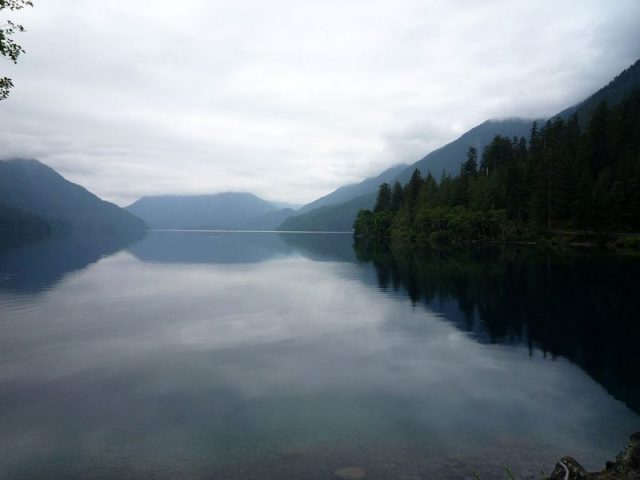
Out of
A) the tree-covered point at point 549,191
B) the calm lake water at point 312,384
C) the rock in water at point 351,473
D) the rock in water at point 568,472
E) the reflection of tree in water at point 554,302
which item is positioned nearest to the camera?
the rock in water at point 568,472

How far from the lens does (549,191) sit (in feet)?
424

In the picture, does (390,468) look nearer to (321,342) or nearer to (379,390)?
(379,390)

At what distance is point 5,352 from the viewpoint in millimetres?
26953

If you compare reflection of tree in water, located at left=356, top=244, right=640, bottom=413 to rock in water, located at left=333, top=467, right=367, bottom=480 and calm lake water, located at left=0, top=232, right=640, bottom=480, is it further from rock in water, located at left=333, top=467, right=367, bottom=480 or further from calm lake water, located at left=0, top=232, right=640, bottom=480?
rock in water, located at left=333, top=467, right=367, bottom=480

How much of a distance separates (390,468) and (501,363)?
14613mm

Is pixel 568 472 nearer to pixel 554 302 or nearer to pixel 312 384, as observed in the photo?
pixel 312 384

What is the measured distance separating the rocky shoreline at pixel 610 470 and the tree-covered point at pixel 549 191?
387 ft

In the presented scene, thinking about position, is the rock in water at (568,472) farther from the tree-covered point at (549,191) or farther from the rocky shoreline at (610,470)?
the tree-covered point at (549,191)

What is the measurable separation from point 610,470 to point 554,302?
1437 inches

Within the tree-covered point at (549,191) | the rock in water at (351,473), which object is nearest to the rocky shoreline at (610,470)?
the rock in water at (351,473)

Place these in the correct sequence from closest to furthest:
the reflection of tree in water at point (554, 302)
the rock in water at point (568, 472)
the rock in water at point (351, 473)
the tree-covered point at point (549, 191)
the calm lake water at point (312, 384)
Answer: the rock in water at point (568, 472) < the rock in water at point (351, 473) < the calm lake water at point (312, 384) < the reflection of tree in water at point (554, 302) < the tree-covered point at point (549, 191)

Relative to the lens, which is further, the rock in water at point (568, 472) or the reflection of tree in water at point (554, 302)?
the reflection of tree in water at point (554, 302)

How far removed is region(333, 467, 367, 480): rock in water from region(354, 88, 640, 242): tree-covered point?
399 ft

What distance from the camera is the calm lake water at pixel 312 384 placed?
14875 mm
